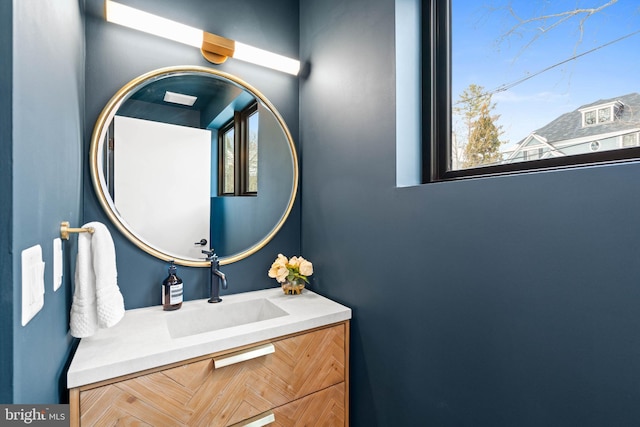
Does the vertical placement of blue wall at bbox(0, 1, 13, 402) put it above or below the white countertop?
above

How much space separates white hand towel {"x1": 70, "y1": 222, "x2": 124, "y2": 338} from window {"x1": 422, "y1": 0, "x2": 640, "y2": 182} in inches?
43.6

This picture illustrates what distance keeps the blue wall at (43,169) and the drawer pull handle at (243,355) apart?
0.39 metres

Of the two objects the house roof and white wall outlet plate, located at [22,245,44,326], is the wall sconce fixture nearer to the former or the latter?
white wall outlet plate, located at [22,245,44,326]

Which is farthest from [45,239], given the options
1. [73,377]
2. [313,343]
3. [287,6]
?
[287,6]

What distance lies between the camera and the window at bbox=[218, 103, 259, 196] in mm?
1453

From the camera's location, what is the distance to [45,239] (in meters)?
0.60

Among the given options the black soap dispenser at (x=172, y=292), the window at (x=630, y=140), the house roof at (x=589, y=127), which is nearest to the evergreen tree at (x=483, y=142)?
the house roof at (x=589, y=127)

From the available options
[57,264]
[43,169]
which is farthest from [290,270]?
[43,169]

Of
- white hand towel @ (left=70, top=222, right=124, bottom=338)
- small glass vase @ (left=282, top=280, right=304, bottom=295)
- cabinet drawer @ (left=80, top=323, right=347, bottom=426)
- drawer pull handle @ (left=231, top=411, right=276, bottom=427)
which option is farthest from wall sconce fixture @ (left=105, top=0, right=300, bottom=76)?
drawer pull handle @ (left=231, top=411, right=276, bottom=427)

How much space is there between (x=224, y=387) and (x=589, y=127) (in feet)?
4.25

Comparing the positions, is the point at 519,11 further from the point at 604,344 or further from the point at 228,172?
the point at 228,172

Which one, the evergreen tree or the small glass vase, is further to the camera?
the small glass vase

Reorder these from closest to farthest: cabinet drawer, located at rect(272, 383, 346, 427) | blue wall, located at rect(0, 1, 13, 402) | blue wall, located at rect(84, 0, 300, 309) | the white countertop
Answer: blue wall, located at rect(0, 1, 13, 402) < the white countertop < cabinet drawer, located at rect(272, 383, 346, 427) < blue wall, located at rect(84, 0, 300, 309)

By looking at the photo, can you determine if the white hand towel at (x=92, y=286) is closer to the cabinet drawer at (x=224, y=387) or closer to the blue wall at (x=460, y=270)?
the cabinet drawer at (x=224, y=387)
